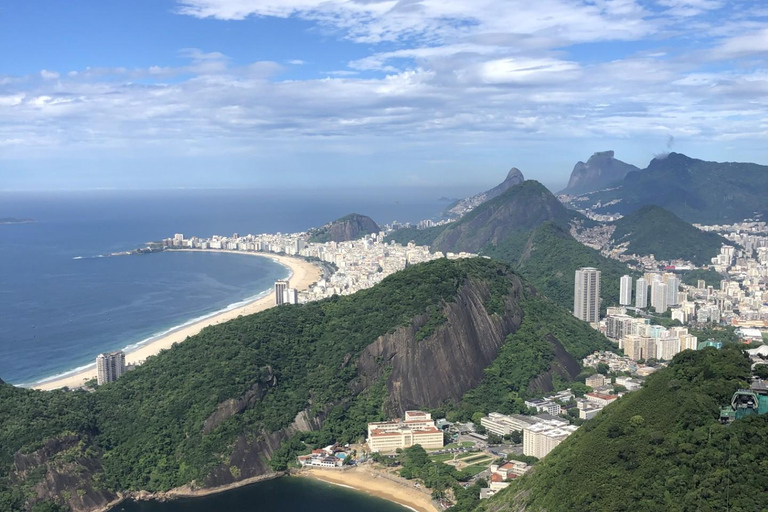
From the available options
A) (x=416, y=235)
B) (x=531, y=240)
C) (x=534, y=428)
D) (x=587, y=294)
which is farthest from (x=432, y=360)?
(x=416, y=235)

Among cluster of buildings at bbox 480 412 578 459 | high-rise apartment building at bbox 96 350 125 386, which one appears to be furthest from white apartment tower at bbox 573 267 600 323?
high-rise apartment building at bbox 96 350 125 386

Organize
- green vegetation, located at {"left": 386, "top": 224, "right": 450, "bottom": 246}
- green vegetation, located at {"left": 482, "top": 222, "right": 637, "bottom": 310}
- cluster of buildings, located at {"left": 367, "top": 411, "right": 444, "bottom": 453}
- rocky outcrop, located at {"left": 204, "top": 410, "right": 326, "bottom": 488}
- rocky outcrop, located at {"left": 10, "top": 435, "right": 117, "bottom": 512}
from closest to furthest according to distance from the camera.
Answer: rocky outcrop, located at {"left": 10, "top": 435, "right": 117, "bottom": 512}, rocky outcrop, located at {"left": 204, "top": 410, "right": 326, "bottom": 488}, cluster of buildings, located at {"left": 367, "top": 411, "right": 444, "bottom": 453}, green vegetation, located at {"left": 482, "top": 222, "right": 637, "bottom": 310}, green vegetation, located at {"left": 386, "top": 224, "right": 450, "bottom": 246}

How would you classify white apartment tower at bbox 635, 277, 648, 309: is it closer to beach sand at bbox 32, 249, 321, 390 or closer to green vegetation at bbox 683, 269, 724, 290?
green vegetation at bbox 683, 269, 724, 290

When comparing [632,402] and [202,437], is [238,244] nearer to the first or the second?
[202,437]

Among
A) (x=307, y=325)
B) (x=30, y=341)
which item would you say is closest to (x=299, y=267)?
(x=30, y=341)

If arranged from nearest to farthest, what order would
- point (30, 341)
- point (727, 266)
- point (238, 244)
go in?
1. point (30, 341)
2. point (727, 266)
3. point (238, 244)

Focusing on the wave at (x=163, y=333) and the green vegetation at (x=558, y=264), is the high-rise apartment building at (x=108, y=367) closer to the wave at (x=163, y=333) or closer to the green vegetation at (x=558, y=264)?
the wave at (x=163, y=333)

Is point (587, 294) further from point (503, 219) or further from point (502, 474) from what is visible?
point (503, 219)
